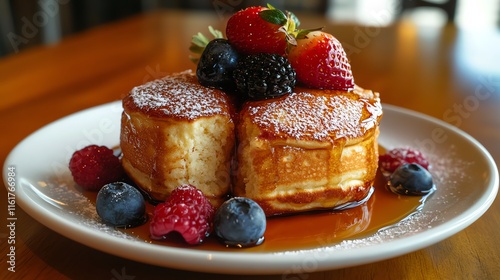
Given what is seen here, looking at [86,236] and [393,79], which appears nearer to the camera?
[86,236]

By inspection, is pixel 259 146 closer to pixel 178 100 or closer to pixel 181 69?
pixel 178 100

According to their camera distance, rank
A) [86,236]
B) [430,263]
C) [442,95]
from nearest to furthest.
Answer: [86,236], [430,263], [442,95]

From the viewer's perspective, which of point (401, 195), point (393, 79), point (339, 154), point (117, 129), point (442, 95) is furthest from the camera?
point (393, 79)

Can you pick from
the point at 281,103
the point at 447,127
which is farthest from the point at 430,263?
the point at 447,127

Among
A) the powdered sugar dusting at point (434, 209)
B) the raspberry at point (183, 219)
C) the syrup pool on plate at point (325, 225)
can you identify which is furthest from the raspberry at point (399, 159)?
the raspberry at point (183, 219)

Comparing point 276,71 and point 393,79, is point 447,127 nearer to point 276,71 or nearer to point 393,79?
point 276,71

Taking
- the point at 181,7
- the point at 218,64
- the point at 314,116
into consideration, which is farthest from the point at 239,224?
the point at 181,7

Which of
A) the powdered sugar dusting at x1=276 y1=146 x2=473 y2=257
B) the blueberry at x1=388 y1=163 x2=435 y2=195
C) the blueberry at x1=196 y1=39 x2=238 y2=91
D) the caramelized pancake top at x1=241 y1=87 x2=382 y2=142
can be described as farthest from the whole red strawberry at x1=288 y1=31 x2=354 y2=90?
the powdered sugar dusting at x1=276 y1=146 x2=473 y2=257
